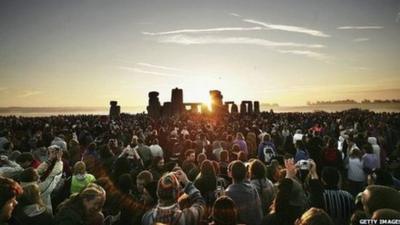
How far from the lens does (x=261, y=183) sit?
16.8 feet

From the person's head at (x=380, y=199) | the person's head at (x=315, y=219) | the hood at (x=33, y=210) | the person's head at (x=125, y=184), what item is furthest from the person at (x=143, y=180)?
the person's head at (x=380, y=199)

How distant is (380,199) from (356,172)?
5.33 metres

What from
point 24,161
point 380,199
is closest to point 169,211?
point 380,199

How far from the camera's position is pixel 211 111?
46.4 meters

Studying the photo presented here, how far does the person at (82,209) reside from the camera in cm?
350

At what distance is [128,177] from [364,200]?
11.5ft

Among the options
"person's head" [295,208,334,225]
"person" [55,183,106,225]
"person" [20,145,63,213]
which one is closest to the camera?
"person's head" [295,208,334,225]

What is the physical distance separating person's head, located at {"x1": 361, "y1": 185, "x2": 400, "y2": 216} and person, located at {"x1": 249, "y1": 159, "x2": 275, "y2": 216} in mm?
1850

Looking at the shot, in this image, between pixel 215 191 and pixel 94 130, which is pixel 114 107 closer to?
pixel 94 130

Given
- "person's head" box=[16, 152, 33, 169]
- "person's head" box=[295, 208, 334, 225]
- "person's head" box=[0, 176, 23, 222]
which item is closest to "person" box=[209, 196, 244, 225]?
"person's head" box=[295, 208, 334, 225]

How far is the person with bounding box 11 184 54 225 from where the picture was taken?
4.07 metres

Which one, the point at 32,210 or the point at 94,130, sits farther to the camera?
the point at 94,130

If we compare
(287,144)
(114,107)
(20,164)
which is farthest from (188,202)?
(114,107)

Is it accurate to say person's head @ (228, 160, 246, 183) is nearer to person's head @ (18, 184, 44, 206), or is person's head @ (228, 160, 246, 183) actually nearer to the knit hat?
the knit hat
